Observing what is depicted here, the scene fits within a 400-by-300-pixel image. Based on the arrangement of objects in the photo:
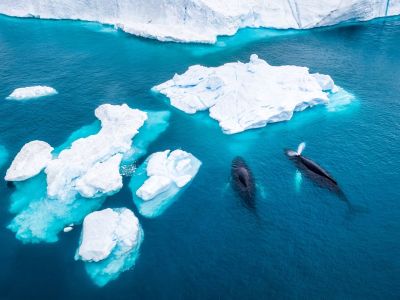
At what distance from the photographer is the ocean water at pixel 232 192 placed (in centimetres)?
2666

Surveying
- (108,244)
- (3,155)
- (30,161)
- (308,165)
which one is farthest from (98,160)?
(308,165)

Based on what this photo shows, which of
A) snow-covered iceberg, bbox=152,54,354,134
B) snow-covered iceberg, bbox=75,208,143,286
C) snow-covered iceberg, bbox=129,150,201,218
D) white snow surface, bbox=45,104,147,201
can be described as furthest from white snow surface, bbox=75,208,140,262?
snow-covered iceberg, bbox=152,54,354,134

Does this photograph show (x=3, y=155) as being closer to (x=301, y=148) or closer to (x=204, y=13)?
(x=301, y=148)

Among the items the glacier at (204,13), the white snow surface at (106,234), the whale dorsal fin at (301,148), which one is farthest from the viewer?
the glacier at (204,13)

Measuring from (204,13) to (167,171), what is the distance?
35464 mm

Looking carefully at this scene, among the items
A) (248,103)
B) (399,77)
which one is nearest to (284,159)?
(248,103)

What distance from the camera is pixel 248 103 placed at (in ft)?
143

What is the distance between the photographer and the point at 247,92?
4447 cm

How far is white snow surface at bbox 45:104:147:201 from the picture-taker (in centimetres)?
3347

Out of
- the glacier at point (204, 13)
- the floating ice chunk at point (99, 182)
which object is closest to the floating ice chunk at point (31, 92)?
the floating ice chunk at point (99, 182)

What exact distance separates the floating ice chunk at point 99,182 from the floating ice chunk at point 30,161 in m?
5.15

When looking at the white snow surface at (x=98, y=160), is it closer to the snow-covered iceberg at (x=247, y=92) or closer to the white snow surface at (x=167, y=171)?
the white snow surface at (x=167, y=171)

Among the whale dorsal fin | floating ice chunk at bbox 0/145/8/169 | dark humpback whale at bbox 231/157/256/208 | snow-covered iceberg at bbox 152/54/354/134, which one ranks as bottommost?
dark humpback whale at bbox 231/157/256/208

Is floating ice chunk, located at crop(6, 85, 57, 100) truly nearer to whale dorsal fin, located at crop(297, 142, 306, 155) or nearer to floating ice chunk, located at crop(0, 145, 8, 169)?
floating ice chunk, located at crop(0, 145, 8, 169)
